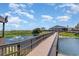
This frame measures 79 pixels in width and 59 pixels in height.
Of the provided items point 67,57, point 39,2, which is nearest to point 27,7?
point 39,2

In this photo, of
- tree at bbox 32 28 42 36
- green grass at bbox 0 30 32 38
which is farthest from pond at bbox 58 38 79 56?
green grass at bbox 0 30 32 38

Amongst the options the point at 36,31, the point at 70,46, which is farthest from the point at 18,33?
the point at 70,46

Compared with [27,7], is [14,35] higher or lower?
lower

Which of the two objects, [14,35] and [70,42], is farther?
[70,42]

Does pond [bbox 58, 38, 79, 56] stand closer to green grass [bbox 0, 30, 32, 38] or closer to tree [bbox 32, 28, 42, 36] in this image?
tree [bbox 32, 28, 42, 36]

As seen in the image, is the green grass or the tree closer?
the green grass

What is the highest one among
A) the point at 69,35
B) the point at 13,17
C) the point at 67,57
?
the point at 13,17

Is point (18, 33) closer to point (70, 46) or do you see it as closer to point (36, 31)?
point (36, 31)

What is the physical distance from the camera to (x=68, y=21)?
324cm

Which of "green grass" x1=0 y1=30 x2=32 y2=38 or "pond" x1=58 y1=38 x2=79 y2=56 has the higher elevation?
"green grass" x1=0 y1=30 x2=32 y2=38

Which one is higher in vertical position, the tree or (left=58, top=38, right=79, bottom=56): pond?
the tree

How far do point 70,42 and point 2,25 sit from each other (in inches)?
39.6

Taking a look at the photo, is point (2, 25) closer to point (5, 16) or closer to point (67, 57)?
point (5, 16)

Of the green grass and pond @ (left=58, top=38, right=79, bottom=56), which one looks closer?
the green grass
